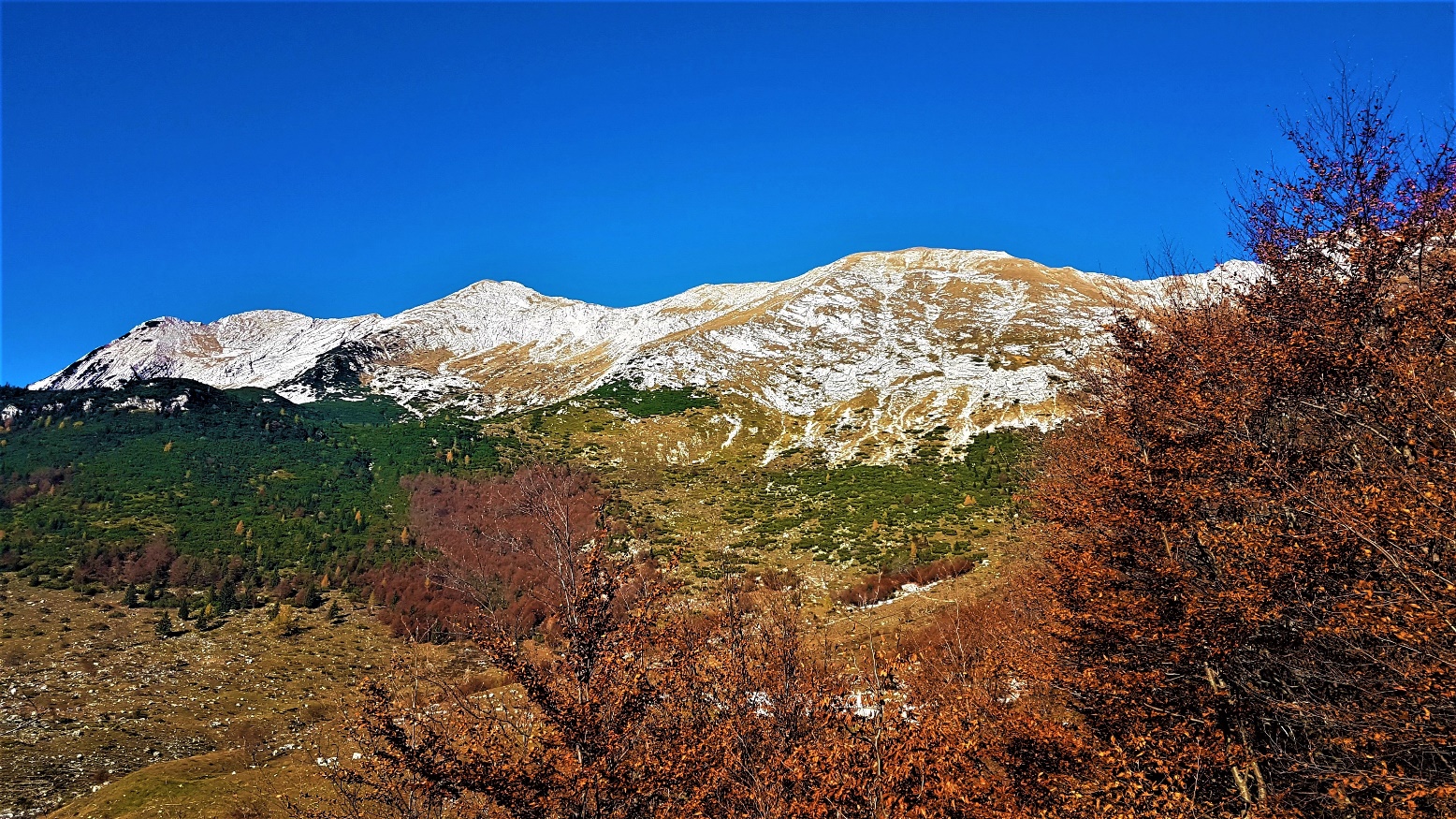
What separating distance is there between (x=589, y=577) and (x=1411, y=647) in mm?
10677

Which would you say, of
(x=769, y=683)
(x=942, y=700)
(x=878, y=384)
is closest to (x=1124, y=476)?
(x=942, y=700)

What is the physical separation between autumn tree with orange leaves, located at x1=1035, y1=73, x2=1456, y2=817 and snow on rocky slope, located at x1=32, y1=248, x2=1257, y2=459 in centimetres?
4231

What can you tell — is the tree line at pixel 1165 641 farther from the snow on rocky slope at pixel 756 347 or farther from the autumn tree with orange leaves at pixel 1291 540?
the snow on rocky slope at pixel 756 347

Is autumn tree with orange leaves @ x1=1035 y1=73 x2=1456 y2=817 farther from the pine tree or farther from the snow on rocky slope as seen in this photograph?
the snow on rocky slope

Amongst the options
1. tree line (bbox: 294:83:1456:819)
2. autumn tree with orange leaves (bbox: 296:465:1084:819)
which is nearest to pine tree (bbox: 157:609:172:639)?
tree line (bbox: 294:83:1456:819)

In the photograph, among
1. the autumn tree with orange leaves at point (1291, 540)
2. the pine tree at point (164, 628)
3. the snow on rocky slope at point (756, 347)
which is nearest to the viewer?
the autumn tree with orange leaves at point (1291, 540)

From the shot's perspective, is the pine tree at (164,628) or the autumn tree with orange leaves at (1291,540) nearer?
the autumn tree with orange leaves at (1291,540)

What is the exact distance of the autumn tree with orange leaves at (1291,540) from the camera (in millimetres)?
8148

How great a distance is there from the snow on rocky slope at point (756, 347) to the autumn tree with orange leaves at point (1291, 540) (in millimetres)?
42309

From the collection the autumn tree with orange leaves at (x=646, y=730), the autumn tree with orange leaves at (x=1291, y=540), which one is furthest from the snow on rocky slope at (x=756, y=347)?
the autumn tree with orange leaves at (x=646, y=730)

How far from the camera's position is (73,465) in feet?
176

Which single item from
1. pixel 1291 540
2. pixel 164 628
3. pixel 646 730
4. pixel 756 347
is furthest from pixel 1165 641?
pixel 756 347

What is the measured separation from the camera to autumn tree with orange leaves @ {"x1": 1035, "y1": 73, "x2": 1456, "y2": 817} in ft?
26.7

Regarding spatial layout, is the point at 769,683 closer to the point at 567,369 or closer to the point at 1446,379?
the point at 1446,379
